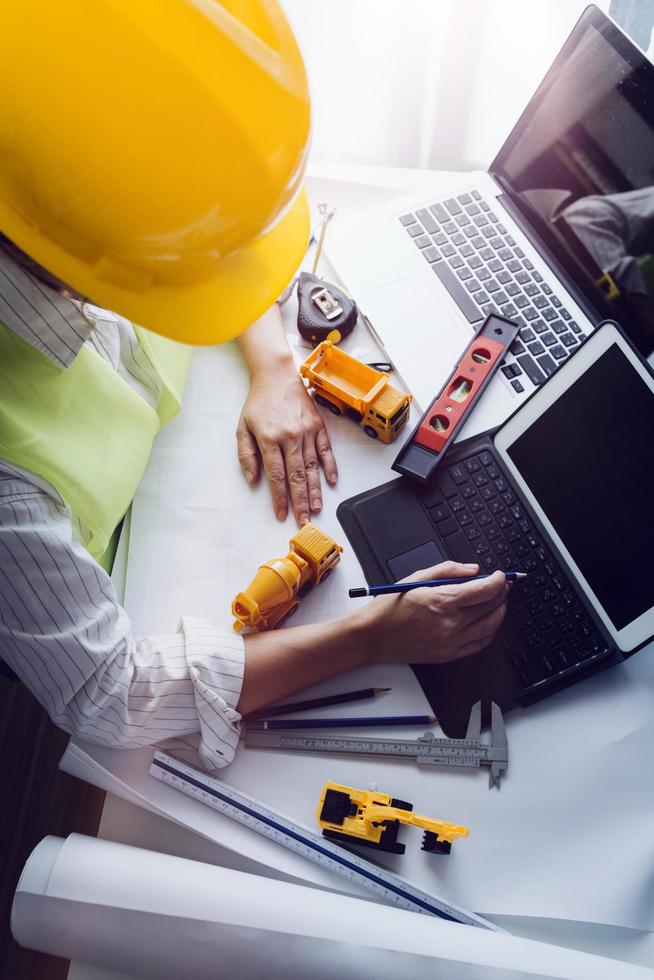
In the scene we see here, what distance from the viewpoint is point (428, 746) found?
76 centimetres

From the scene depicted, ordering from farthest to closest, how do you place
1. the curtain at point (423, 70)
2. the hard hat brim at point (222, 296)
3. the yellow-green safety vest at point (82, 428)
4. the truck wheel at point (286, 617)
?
the curtain at point (423, 70), the truck wheel at point (286, 617), the yellow-green safety vest at point (82, 428), the hard hat brim at point (222, 296)

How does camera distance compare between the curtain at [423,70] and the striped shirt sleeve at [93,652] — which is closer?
the striped shirt sleeve at [93,652]

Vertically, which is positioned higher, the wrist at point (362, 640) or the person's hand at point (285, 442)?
the person's hand at point (285, 442)

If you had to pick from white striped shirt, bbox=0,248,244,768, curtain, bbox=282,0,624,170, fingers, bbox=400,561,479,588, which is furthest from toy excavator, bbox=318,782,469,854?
curtain, bbox=282,0,624,170

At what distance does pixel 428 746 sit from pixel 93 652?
0.35 meters

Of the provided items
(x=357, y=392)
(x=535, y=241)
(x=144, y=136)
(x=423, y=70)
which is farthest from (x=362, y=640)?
(x=423, y=70)

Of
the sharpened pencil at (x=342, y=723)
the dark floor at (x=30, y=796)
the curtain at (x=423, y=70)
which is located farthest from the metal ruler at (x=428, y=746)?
the curtain at (x=423, y=70)

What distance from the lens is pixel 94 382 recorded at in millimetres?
806

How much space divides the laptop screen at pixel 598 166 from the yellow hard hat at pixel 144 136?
51 centimetres

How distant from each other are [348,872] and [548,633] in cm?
32

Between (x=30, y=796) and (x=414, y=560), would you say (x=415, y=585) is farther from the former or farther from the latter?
(x=30, y=796)

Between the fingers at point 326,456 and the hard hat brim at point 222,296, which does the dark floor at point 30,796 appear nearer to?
the fingers at point 326,456

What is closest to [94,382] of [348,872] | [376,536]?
[376,536]

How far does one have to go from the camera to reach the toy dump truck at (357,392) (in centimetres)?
89
